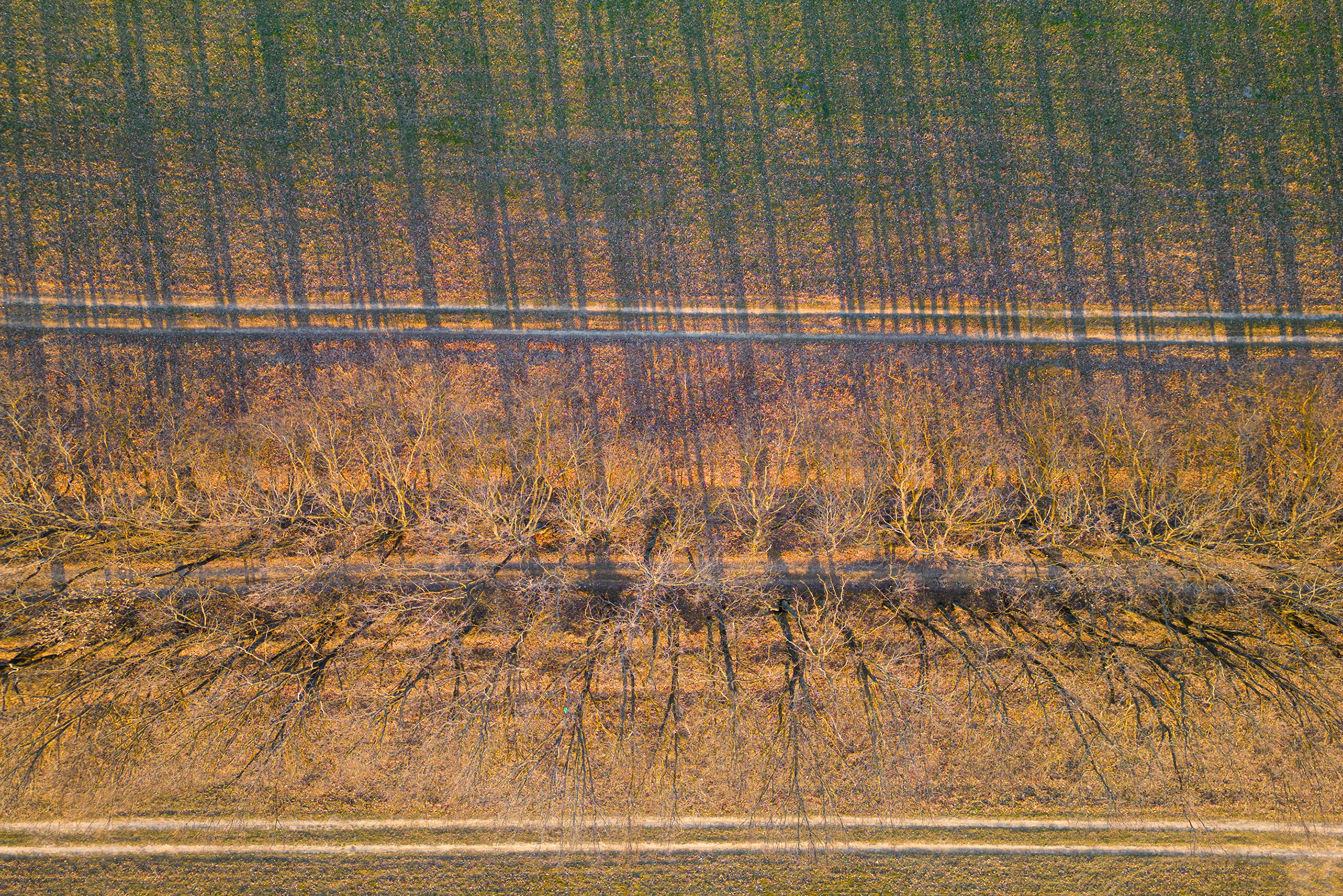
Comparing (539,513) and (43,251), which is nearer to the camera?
(539,513)

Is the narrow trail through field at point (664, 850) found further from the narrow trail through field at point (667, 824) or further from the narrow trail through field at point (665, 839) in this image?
the narrow trail through field at point (667, 824)

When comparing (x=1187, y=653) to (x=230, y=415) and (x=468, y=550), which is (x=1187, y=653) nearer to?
(x=468, y=550)

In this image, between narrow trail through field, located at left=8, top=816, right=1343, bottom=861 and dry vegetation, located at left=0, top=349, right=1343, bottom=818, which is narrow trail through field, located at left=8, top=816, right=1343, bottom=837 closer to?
narrow trail through field, located at left=8, top=816, right=1343, bottom=861

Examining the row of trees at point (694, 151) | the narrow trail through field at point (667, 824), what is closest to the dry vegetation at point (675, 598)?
the narrow trail through field at point (667, 824)

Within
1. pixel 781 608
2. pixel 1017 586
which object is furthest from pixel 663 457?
pixel 1017 586

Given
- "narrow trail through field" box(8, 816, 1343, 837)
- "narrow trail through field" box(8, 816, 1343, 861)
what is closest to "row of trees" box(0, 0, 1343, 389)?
"narrow trail through field" box(8, 816, 1343, 837)

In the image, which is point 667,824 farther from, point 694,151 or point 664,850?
point 694,151
